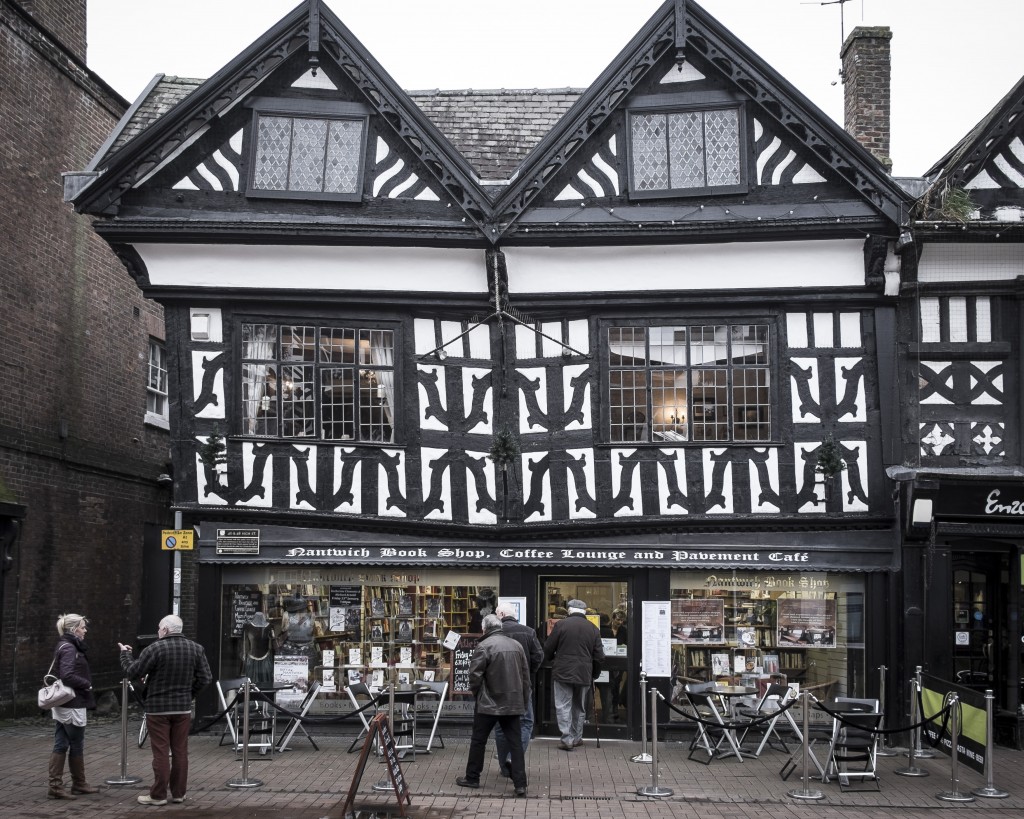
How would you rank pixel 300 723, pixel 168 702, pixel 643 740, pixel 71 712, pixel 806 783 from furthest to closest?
pixel 643 740, pixel 300 723, pixel 806 783, pixel 71 712, pixel 168 702

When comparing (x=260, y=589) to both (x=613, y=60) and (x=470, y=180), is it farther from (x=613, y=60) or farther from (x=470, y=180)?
(x=613, y=60)

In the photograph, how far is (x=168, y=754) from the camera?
36.5 feet

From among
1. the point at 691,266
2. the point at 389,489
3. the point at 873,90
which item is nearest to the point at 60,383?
the point at 389,489

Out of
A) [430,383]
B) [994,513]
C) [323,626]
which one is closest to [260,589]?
[323,626]

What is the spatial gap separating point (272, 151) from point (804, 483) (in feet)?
27.0

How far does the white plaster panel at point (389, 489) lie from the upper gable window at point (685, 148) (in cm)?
469

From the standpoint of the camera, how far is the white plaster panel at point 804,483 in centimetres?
1524

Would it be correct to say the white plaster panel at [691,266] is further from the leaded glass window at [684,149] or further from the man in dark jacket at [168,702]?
the man in dark jacket at [168,702]

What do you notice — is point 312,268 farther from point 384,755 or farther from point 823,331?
point 384,755

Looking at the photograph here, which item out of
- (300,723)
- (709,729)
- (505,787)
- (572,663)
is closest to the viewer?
(505,787)

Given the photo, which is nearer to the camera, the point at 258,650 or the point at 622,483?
the point at 622,483

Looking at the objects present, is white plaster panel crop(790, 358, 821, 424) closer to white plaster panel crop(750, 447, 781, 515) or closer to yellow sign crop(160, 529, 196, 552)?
white plaster panel crop(750, 447, 781, 515)

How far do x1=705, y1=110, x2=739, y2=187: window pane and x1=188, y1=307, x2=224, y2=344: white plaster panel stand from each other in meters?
6.73

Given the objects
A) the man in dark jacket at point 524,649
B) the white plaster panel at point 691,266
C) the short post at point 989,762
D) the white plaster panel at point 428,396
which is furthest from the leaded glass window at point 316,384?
the short post at point 989,762
